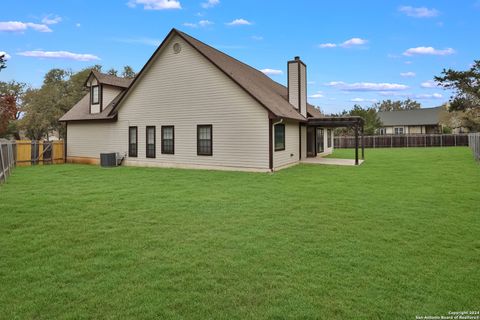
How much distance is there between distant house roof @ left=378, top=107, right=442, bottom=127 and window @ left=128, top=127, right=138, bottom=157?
4075cm

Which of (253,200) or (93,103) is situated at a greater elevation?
(93,103)

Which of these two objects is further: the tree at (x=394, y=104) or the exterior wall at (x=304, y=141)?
the tree at (x=394, y=104)

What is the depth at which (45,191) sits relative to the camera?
9445 millimetres

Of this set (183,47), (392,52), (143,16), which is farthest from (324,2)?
(392,52)

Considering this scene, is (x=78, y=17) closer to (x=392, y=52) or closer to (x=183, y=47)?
(x=183, y=47)

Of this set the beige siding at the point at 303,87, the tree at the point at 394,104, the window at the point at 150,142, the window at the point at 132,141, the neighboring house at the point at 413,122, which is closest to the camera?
the window at the point at 150,142

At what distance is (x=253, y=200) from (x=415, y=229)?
3690mm

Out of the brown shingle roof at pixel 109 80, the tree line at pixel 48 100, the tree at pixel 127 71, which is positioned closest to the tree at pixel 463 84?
the brown shingle roof at pixel 109 80

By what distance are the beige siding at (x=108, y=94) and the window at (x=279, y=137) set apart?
11.0m

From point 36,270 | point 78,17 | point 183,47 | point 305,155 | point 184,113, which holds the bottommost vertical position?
point 36,270

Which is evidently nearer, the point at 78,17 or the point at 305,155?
the point at 78,17

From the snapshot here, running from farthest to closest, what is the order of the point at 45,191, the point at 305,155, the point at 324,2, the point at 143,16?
the point at 305,155 → the point at 143,16 → the point at 324,2 → the point at 45,191

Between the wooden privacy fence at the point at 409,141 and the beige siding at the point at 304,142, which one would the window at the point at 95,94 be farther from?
the wooden privacy fence at the point at 409,141

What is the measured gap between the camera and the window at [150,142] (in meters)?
17.3
